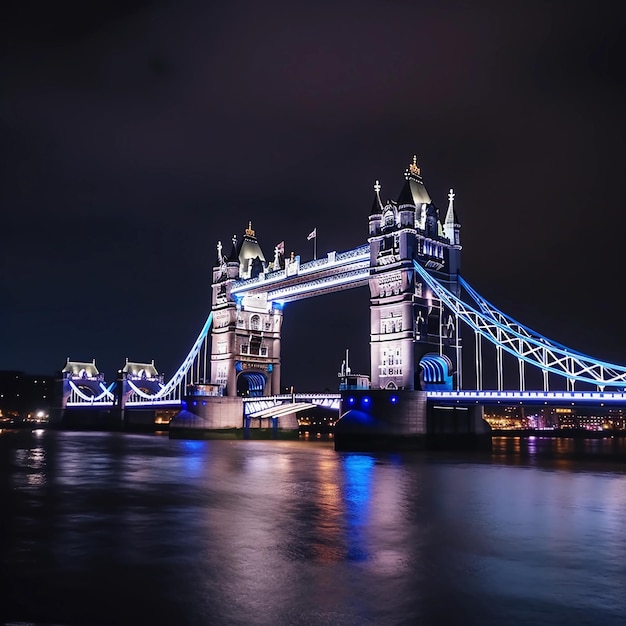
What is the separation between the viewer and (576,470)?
4019cm

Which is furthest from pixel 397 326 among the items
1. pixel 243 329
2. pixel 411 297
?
pixel 243 329

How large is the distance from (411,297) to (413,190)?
10322mm

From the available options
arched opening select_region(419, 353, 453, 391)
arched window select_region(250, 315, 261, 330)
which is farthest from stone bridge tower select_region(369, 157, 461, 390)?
arched window select_region(250, 315, 261, 330)

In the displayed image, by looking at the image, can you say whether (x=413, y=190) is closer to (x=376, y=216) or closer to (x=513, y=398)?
(x=376, y=216)

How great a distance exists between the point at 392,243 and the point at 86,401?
91249 mm

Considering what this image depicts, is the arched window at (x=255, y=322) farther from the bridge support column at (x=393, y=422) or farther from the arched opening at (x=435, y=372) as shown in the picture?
the arched opening at (x=435, y=372)

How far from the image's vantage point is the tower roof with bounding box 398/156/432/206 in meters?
59.2

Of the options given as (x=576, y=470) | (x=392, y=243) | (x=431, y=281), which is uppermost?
(x=392, y=243)

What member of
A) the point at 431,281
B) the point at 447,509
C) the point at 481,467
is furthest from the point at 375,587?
the point at 431,281

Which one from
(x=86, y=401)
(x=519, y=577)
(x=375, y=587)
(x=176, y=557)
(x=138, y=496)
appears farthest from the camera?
(x=86, y=401)

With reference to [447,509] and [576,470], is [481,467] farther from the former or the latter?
[447,509]

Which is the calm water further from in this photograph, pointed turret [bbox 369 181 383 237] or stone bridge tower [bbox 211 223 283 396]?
stone bridge tower [bbox 211 223 283 396]

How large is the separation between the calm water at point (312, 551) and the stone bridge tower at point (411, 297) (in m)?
25.2

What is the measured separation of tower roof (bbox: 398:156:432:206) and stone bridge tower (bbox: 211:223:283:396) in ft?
76.9
